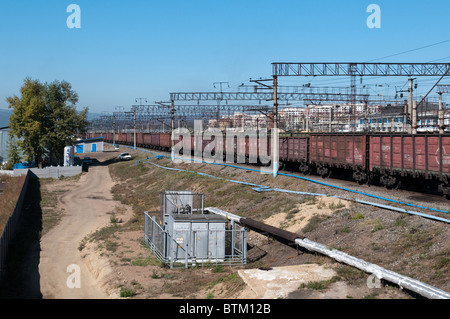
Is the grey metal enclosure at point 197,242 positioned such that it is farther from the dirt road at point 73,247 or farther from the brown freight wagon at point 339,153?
the brown freight wagon at point 339,153

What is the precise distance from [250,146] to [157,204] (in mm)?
10152

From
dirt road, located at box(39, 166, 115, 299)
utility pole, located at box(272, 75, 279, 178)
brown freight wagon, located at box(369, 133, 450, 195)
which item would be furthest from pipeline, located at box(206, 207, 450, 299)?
utility pole, located at box(272, 75, 279, 178)

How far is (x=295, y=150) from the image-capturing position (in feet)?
112

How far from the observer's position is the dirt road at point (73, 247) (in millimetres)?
17172

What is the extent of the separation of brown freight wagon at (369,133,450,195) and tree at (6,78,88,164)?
1813 inches

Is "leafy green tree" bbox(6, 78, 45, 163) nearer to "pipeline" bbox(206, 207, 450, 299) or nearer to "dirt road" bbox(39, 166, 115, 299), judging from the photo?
"dirt road" bbox(39, 166, 115, 299)

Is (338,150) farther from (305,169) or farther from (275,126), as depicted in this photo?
(305,169)

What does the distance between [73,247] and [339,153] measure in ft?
55.9

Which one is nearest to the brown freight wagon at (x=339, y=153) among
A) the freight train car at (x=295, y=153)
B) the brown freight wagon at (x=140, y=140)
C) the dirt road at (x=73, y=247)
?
the freight train car at (x=295, y=153)

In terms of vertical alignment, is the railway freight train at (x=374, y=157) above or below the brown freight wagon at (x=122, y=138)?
below

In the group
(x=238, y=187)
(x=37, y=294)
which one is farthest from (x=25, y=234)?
(x=238, y=187)

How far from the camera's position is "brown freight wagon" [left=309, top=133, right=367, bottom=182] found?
26.6m
